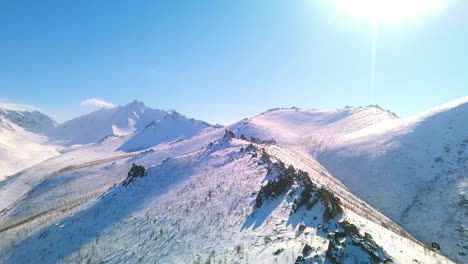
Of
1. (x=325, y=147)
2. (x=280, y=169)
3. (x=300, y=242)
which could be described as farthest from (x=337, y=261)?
(x=325, y=147)

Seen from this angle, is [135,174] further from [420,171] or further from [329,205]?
[420,171]

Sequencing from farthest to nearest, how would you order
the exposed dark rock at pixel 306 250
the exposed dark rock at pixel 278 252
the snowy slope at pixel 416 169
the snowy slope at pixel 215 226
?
1. the snowy slope at pixel 416 169
2. the snowy slope at pixel 215 226
3. the exposed dark rock at pixel 278 252
4. the exposed dark rock at pixel 306 250

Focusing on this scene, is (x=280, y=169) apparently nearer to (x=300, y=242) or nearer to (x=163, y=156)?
(x=300, y=242)

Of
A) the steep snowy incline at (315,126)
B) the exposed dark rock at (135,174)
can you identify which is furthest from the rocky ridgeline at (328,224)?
the steep snowy incline at (315,126)

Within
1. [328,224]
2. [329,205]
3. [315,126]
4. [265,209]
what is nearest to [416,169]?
[329,205]

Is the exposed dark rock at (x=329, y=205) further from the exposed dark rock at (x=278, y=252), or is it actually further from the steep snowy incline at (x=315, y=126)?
the steep snowy incline at (x=315, y=126)

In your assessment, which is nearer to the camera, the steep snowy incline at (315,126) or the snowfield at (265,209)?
the snowfield at (265,209)

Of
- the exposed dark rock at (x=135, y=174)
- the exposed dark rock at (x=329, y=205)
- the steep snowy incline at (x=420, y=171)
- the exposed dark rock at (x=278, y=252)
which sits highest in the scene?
the exposed dark rock at (x=329, y=205)
